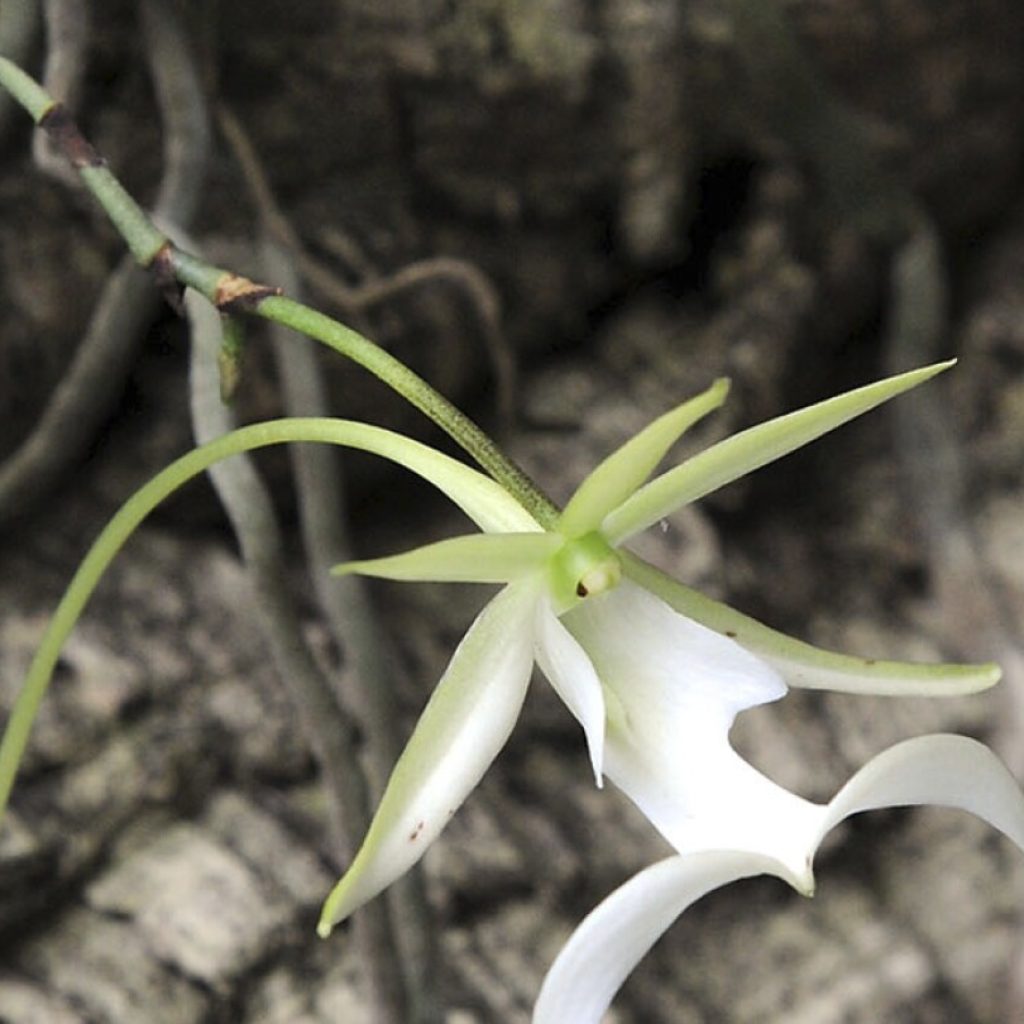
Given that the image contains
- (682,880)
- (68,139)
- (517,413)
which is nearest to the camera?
(682,880)

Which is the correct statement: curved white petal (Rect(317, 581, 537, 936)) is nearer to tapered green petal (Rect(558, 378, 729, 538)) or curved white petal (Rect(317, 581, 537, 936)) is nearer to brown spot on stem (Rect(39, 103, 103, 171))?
tapered green petal (Rect(558, 378, 729, 538))

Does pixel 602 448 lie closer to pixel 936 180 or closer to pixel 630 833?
pixel 630 833

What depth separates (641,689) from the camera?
46cm

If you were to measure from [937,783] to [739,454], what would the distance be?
0.12m

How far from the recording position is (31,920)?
0.73m

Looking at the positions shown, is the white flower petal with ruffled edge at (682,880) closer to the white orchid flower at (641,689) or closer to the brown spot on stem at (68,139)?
the white orchid flower at (641,689)

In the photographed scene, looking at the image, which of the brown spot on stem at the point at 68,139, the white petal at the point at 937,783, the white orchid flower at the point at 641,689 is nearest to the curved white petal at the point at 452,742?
the white orchid flower at the point at 641,689

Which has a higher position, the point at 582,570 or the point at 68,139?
the point at 68,139

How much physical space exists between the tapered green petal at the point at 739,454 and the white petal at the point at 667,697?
4cm

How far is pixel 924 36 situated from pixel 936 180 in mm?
145

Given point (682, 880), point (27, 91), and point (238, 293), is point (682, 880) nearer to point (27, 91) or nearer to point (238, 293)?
point (238, 293)

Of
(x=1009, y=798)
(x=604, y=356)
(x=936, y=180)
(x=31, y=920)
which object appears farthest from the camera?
(x=936, y=180)

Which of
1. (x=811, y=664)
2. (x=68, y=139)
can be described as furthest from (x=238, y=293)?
(x=811, y=664)

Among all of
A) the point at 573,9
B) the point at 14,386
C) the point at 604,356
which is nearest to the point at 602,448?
the point at 604,356
